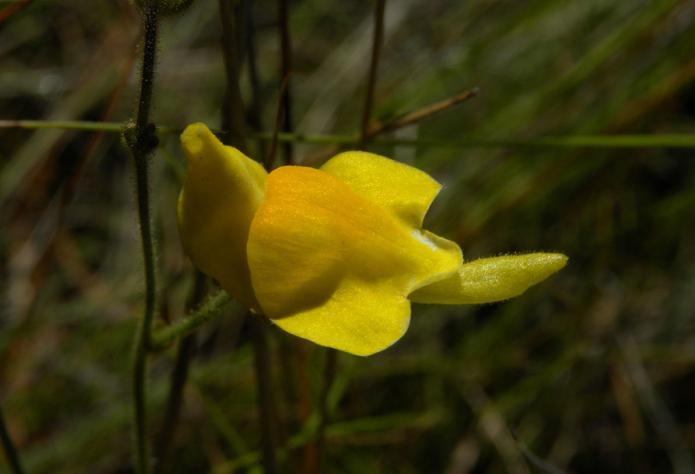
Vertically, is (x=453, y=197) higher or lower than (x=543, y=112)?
lower

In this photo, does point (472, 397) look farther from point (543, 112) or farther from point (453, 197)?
point (543, 112)

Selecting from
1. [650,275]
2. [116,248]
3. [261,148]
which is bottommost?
[116,248]

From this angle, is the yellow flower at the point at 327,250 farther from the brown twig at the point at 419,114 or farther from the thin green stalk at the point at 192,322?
the brown twig at the point at 419,114

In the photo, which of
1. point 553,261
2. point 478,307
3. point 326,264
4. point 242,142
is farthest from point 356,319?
point 478,307

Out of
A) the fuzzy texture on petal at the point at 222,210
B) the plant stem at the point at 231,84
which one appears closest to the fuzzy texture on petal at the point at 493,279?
the fuzzy texture on petal at the point at 222,210

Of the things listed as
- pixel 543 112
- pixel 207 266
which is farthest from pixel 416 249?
pixel 543 112

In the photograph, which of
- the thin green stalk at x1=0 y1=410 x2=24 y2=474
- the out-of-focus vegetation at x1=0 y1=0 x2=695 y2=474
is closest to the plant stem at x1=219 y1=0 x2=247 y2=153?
the thin green stalk at x1=0 y1=410 x2=24 y2=474

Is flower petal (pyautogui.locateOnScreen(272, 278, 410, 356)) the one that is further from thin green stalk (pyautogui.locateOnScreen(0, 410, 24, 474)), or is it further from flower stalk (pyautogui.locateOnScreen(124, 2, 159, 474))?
thin green stalk (pyautogui.locateOnScreen(0, 410, 24, 474))
